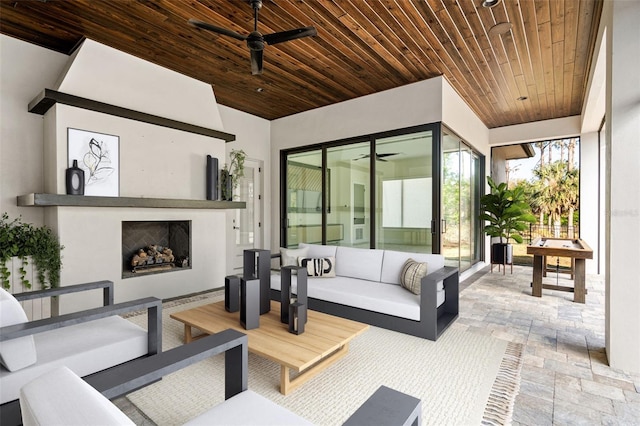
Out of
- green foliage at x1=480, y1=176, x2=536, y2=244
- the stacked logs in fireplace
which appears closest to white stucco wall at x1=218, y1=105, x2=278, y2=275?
the stacked logs in fireplace

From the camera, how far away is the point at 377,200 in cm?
529

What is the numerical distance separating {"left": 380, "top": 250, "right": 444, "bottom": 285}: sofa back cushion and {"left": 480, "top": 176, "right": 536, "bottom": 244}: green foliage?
352 cm

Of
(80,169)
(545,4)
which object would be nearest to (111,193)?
(80,169)

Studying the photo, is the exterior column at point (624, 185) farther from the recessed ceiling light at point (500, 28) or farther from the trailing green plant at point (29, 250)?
the trailing green plant at point (29, 250)

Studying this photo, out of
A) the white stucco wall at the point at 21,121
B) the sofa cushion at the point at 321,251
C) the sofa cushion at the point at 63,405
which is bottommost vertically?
the sofa cushion at the point at 321,251

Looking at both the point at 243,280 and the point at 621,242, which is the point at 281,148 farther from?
the point at 621,242

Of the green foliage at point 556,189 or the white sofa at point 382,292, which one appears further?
the green foliage at point 556,189

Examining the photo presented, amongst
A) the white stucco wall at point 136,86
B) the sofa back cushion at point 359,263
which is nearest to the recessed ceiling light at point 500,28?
the sofa back cushion at point 359,263

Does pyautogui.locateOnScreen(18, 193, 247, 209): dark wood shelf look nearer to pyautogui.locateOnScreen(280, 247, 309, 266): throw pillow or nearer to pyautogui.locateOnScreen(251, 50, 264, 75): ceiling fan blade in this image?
pyautogui.locateOnScreen(280, 247, 309, 266): throw pillow

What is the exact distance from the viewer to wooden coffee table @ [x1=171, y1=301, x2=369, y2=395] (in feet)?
7.11

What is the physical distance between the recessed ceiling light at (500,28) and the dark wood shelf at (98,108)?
3.90m

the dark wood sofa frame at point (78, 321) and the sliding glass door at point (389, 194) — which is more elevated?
the sliding glass door at point (389, 194)

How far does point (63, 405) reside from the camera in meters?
0.71

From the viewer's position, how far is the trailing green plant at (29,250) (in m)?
3.27
